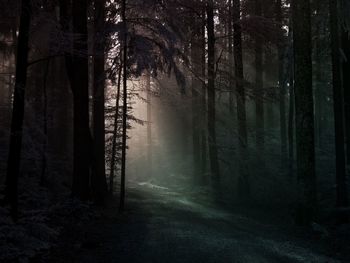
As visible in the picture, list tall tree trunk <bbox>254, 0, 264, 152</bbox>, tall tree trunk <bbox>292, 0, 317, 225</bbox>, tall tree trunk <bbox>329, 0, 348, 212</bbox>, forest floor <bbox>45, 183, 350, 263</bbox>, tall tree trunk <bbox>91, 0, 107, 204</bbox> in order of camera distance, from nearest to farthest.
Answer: forest floor <bbox>45, 183, 350, 263</bbox> < tall tree trunk <bbox>292, 0, 317, 225</bbox> < tall tree trunk <bbox>329, 0, 348, 212</bbox> < tall tree trunk <bbox>91, 0, 107, 204</bbox> < tall tree trunk <bbox>254, 0, 264, 152</bbox>

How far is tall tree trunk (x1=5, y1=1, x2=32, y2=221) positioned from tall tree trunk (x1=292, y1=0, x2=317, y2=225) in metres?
7.86

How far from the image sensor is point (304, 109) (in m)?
13.6

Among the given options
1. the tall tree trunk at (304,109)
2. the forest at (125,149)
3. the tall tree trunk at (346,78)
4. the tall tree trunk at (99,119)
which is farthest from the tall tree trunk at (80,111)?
the tall tree trunk at (346,78)

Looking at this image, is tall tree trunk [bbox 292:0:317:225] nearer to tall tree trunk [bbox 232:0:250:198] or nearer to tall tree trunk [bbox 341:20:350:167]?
tall tree trunk [bbox 232:0:250:198]

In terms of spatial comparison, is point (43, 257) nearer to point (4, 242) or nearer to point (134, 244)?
point (4, 242)

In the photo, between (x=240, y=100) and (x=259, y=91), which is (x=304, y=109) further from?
(x=259, y=91)

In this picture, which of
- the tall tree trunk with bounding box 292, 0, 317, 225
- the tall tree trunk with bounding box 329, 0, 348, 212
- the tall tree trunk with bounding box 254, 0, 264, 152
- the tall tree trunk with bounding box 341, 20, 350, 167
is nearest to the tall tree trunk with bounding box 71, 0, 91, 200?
the tall tree trunk with bounding box 292, 0, 317, 225

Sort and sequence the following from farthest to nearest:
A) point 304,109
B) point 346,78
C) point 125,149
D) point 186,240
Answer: point 346,78 < point 125,149 < point 304,109 < point 186,240

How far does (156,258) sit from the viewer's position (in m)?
9.25

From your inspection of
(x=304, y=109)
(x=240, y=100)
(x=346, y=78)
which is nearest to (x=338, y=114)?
(x=304, y=109)

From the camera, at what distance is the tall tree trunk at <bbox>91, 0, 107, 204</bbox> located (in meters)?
16.2

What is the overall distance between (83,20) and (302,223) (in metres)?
9.59

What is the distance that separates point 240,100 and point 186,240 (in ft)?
34.3

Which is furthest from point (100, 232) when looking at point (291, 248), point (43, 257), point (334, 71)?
point (334, 71)
